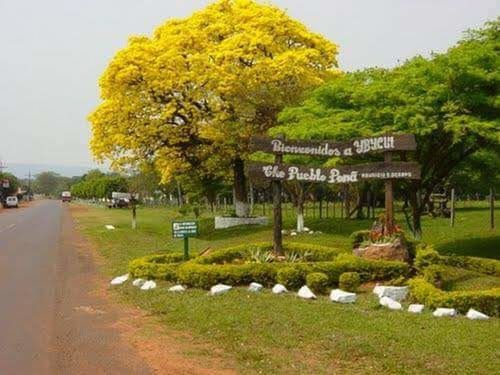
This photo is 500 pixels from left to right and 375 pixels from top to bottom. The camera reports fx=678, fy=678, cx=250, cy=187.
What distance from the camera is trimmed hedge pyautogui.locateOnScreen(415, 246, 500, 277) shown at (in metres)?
12.6

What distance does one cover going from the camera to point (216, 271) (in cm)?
1197

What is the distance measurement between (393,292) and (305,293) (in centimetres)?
138

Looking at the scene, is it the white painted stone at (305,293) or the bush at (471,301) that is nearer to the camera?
the bush at (471,301)

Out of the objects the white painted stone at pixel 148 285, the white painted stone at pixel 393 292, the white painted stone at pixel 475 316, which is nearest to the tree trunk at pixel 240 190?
the white painted stone at pixel 148 285

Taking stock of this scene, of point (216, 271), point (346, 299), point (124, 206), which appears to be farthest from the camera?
point (124, 206)

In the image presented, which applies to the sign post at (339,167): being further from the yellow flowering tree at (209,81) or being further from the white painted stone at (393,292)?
the yellow flowering tree at (209,81)

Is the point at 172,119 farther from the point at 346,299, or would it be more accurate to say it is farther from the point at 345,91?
the point at 346,299

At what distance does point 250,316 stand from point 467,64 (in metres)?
7.84

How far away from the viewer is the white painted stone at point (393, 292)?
34.7ft

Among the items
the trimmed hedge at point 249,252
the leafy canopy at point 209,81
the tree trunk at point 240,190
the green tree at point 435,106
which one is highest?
the leafy canopy at point 209,81

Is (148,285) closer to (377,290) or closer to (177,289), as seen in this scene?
(177,289)

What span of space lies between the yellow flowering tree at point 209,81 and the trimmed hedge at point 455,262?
1205 cm

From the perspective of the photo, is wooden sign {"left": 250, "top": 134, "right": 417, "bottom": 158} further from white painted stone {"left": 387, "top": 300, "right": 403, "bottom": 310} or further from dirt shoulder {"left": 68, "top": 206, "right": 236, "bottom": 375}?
dirt shoulder {"left": 68, "top": 206, "right": 236, "bottom": 375}

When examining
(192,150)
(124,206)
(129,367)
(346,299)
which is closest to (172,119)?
(192,150)
